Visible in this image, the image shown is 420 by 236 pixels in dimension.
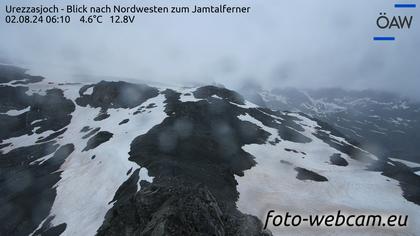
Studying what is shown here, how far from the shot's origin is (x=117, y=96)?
11050 centimetres

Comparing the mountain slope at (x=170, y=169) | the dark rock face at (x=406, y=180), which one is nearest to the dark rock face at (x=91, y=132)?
the mountain slope at (x=170, y=169)

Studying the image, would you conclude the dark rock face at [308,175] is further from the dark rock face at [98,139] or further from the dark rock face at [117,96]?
the dark rock face at [117,96]

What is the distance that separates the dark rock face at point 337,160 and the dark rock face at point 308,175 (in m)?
12.7

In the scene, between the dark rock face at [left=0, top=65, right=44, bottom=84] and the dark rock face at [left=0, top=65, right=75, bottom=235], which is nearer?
the dark rock face at [left=0, top=65, right=75, bottom=235]

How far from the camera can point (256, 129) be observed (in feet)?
291

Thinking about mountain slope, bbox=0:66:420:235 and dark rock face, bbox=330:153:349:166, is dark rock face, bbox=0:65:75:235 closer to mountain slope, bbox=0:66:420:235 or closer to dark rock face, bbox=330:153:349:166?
mountain slope, bbox=0:66:420:235

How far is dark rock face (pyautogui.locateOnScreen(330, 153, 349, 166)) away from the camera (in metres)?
75.7

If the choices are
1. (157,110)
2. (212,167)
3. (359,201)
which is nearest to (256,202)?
(212,167)

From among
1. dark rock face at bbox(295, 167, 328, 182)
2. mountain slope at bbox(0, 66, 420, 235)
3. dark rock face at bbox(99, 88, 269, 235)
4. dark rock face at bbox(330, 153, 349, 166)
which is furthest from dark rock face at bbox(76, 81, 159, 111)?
dark rock face at bbox(330, 153, 349, 166)

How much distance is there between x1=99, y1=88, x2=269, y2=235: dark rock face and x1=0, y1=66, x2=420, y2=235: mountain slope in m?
0.11

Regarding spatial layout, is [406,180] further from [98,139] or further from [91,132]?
[91,132]

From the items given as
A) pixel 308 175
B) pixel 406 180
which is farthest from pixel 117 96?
pixel 406 180

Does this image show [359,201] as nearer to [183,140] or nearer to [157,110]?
[183,140]

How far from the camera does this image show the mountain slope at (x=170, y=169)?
22609 millimetres
